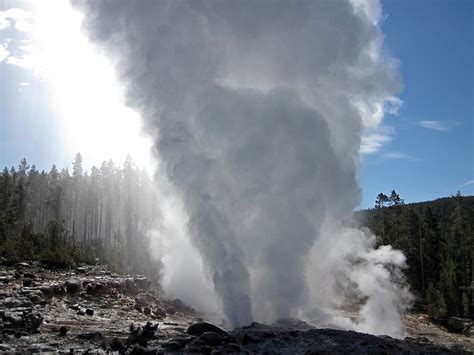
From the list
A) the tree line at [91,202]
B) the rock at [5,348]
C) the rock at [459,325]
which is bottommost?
the rock at [459,325]

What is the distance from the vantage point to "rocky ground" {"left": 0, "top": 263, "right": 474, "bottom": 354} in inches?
525

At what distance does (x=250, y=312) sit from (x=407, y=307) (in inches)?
761

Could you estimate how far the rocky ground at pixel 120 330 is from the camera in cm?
1334

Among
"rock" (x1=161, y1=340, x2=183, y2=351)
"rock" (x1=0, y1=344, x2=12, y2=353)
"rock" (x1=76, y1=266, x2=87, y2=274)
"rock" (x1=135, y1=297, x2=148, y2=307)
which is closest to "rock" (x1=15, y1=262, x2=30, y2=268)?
"rock" (x1=76, y1=266, x2=87, y2=274)

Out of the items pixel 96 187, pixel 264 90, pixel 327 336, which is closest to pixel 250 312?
pixel 327 336

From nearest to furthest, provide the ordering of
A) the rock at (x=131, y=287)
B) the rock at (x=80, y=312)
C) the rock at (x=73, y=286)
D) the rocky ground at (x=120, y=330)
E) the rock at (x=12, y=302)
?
the rocky ground at (x=120, y=330) → the rock at (x=12, y=302) → the rock at (x=80, y=312) → the rock at (x=73, y=286) → the rock at (x=131, y=287)

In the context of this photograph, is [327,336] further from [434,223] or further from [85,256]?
[434,223]

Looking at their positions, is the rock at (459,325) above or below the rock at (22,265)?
below

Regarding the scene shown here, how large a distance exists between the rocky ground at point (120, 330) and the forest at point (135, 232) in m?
8.90

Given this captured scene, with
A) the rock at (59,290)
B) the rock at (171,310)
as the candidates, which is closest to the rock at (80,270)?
the rock at (59,290)

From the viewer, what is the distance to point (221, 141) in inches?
930

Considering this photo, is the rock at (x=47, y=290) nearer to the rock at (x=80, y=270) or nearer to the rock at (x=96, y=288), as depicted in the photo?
the rock at (x=96, y=288)

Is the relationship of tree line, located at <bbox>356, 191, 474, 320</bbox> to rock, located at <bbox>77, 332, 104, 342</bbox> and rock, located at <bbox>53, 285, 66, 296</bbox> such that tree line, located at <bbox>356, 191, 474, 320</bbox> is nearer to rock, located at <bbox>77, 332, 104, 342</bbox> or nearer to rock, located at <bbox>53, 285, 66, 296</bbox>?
rock, located at <bbox>53, 285, 66, 296</bbox>

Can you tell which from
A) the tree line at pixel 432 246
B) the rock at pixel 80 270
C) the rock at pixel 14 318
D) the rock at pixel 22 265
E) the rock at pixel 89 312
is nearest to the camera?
the rock at pixel 14 318
